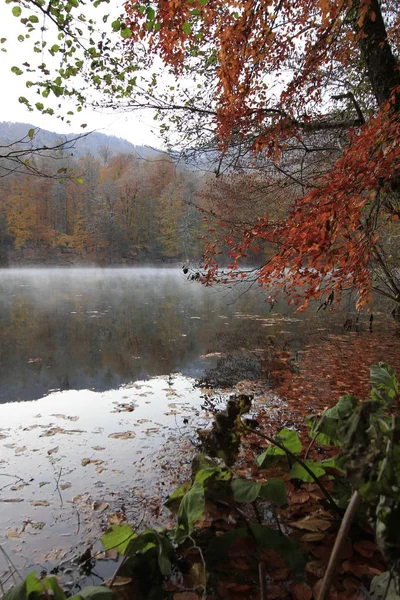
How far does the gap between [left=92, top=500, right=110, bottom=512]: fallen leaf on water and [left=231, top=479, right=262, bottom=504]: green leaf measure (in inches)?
66.7

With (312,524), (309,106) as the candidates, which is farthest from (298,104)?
(312,524)

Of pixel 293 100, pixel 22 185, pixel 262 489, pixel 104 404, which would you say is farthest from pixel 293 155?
pixel 22 185

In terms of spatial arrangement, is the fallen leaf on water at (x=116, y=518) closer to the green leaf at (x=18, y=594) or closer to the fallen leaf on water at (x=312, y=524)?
the fallen leaf on water at (x=312, y=524)

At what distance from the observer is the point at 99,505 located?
335 cm

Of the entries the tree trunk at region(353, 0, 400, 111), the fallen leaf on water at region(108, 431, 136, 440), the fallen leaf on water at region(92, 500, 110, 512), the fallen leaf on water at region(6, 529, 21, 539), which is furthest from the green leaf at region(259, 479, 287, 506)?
the tree trunk at region(353, 0, 400, 111)

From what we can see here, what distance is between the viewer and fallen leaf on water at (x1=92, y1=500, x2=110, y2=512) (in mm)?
3301

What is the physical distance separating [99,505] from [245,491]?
1814 millimetres

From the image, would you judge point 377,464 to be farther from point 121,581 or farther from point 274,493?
point 121,581

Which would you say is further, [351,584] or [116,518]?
[116,518]

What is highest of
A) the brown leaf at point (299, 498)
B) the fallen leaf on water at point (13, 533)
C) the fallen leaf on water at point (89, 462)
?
the brown leaf at point (299, 498)

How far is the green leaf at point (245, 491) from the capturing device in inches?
80.9

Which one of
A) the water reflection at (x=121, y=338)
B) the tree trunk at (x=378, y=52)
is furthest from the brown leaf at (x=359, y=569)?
the water reflection at (x=121, y=338)

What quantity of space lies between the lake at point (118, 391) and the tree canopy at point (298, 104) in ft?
6.84

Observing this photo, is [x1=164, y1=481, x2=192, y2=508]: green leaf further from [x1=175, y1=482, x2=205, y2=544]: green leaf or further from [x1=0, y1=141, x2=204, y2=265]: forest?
[x1=0, y1=141, x2=204, y2=265]: forest
